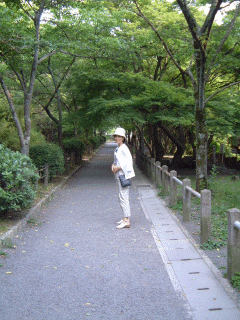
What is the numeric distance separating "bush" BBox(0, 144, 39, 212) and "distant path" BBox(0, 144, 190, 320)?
0.60 meters

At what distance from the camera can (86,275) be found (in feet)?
15.7

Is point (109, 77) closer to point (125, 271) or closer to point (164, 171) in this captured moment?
point (164, 171)

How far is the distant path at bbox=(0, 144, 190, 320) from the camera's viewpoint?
12.4 feet

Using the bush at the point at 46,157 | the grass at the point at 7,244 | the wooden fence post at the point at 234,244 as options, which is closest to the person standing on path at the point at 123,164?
the grass at the point at 7,244

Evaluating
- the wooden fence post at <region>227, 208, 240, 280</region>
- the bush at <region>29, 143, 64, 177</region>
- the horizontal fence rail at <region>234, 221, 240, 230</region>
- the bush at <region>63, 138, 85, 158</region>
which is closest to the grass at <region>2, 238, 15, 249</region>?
the wooden fence post at <region>227, 208, 240, 280</region>

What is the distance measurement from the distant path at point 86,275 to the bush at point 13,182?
60cm

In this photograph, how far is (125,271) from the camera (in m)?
4.93

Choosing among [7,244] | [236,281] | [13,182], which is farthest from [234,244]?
[13,182]

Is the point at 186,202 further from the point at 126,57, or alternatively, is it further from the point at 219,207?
the point at 126,57

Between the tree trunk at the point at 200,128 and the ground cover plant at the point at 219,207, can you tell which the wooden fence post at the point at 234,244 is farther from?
the tree trunk at the point at 200,128

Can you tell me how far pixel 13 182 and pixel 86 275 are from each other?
117 inches

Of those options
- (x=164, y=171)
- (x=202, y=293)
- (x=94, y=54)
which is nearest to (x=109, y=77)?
(x=94, y=54)

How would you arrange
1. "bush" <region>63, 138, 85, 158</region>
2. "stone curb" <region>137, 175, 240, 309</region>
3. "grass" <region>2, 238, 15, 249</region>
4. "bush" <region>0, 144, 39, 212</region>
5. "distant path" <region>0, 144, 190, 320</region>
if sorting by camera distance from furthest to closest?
"bush" <region>63, 138, 85, 158</region>, "bush" <region>0, 144, 39, 212</region>, "grass" <region>2, 238, 15, 249</region>, "stone curb" <region>137, 175, 240, 309</region>, "distant path" <region>0, 144, 190, 320</region>

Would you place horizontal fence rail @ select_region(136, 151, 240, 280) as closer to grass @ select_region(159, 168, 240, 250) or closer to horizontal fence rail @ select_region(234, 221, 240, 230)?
horizontal fence rail @ select_region(234, 221, 240, 230)
